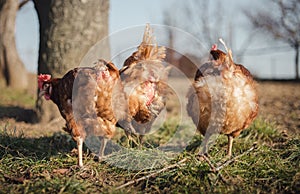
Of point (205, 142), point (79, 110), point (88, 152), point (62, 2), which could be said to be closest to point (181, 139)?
point (205, 142)

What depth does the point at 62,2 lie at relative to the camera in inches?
209

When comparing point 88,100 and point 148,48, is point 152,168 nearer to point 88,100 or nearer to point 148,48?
point 88,100

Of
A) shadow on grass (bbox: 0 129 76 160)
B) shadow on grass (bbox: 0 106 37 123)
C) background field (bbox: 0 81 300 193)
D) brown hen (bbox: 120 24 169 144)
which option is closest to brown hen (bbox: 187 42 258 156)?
background field (bbox: 0 81 300 193)

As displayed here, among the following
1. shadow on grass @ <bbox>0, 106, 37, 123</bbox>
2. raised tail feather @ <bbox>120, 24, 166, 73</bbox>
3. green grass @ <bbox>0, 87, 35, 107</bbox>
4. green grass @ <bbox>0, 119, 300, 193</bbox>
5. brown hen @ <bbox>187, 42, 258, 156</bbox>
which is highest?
raised tail feather @ <bbox>120, 24, 166, 73</bbox>

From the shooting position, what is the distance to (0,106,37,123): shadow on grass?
591 centimetres

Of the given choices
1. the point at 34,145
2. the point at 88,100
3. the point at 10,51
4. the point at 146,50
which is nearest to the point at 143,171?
the point at 88,100

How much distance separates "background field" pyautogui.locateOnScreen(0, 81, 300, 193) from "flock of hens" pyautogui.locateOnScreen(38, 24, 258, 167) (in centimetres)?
30

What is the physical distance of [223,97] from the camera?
370 centimetres

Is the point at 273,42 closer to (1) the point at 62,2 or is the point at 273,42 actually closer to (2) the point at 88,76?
(1) the point at 62,2

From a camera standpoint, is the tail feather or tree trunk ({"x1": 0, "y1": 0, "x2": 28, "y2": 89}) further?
tree trunk ({"x1": 0, "y1": 0, "x2": 28, "y2": 89})

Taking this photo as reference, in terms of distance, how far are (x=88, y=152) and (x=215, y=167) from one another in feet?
5.25

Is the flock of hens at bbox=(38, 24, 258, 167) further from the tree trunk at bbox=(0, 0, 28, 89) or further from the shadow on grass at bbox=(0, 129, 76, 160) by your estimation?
the tree trunk at bbox=(0, 0, 28, 89)

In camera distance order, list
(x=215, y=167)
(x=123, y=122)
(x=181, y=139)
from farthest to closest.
Answer: (x=181, y=139) < (x=123, y=122) < (x=215, y=167)

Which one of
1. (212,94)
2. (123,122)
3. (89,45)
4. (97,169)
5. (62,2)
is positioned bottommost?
(97,169)
